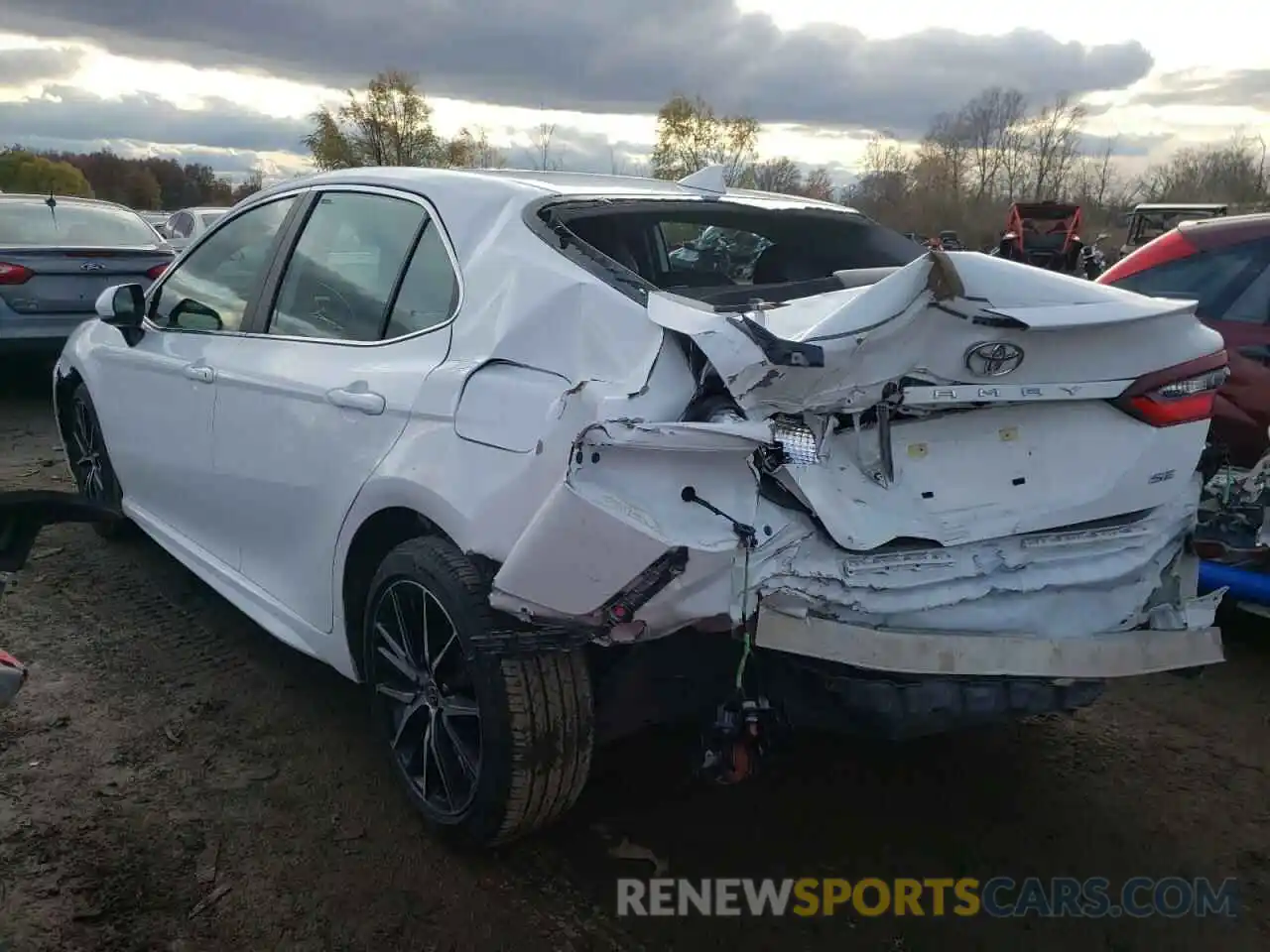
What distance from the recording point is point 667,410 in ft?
6.92

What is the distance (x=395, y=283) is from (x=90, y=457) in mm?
2764

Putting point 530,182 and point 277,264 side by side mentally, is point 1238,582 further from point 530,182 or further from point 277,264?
point 277,264

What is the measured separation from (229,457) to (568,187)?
1.52m

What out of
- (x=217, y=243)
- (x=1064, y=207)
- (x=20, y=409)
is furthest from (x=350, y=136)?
(x=217, y=243)

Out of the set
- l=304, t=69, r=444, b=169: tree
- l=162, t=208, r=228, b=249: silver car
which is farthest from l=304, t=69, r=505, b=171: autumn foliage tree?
l=162, t=208, r=228, b=249: silver car

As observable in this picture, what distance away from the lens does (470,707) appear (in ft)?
8.71

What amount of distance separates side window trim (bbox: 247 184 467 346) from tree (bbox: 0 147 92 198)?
167 feet

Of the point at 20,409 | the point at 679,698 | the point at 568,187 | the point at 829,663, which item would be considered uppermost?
the point at 568,187

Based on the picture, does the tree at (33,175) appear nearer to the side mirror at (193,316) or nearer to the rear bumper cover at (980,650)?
the side mirror at (193,316)

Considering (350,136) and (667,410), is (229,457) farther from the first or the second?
(350,136)

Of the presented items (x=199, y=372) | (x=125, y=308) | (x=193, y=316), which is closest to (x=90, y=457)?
(x=125, y=308)

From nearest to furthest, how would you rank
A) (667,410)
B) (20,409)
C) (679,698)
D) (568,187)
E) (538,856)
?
(667,410) → (679,698) → (538,856) → (568,187) → (20,409)

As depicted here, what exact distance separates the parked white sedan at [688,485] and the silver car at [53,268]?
5.44 metres

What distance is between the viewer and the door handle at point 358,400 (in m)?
2.79
